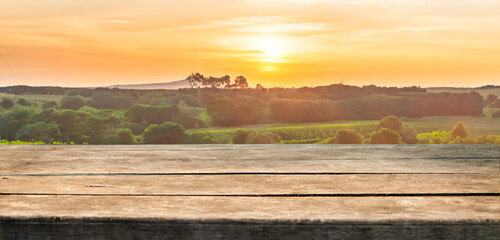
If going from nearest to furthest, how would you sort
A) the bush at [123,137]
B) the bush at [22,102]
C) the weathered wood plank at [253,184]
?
the weathered wood plank at [253,184] < the bush at [123,137] < the bush at [22,102]

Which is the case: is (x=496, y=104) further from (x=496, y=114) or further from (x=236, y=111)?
(x=236, y=111)

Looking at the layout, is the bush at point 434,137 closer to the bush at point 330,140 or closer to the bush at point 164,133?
the bush at point 330,140

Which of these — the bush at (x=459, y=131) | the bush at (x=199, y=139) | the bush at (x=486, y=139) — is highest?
the bush at (x=459, y=131)

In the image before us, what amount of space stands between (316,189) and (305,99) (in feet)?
65.1

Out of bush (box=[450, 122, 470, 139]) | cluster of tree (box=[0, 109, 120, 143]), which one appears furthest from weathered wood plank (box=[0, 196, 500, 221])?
cluster of tree (box=[0, 109, 120, 143])

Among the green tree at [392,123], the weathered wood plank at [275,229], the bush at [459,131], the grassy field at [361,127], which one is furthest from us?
the green tree at [392,123]

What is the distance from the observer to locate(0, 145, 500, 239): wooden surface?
125 centimetres

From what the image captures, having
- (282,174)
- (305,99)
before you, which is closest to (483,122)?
(305,99)

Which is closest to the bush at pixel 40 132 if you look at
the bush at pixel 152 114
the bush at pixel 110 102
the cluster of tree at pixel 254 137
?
the bush at pixel 110 102

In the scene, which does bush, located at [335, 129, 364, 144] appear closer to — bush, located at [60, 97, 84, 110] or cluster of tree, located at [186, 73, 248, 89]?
cluster of tree, located at [186, 73, 248, 89]

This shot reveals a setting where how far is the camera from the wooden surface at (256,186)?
125 cm

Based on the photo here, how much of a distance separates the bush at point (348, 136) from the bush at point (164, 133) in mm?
6943

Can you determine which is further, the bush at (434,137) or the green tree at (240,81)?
the green tree at (240,81)

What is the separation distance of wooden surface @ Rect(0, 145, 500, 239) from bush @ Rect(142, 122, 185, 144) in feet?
59.9
